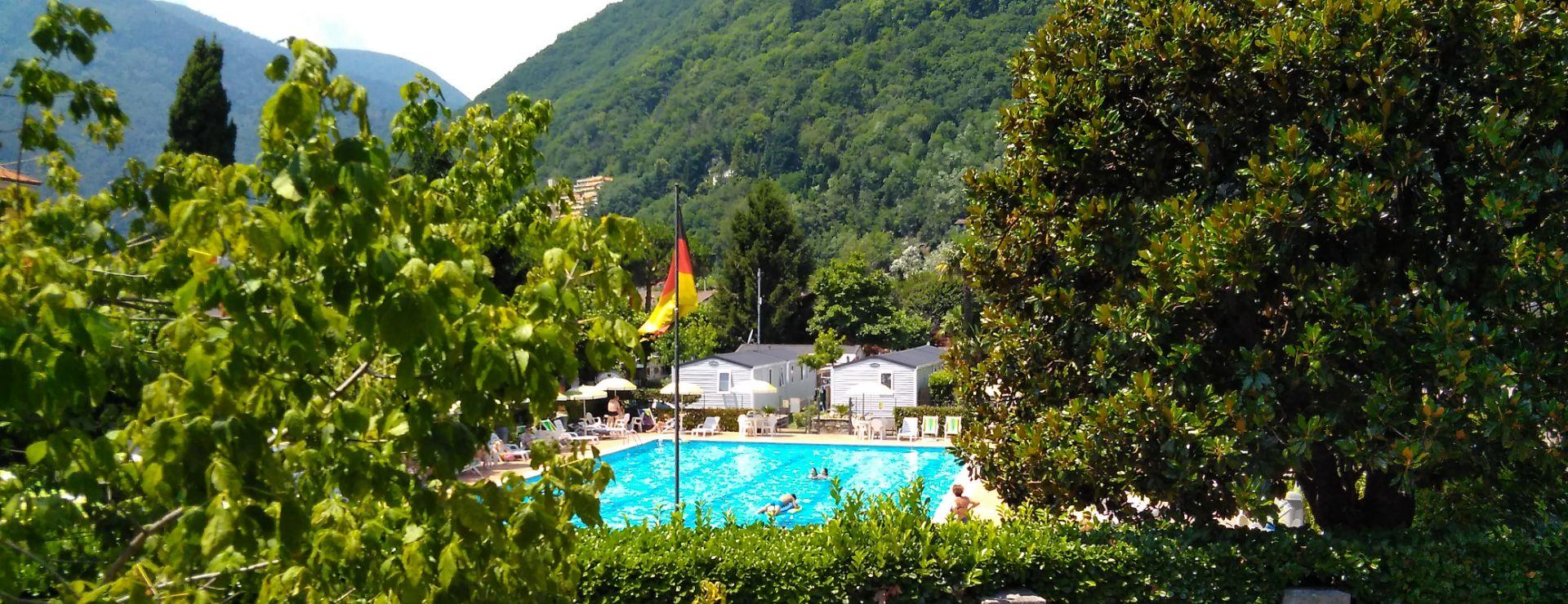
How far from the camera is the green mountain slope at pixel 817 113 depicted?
122 metres

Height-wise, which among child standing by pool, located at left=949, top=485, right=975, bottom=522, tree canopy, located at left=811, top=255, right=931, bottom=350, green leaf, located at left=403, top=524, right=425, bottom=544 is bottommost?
child standing by pool, located at left=949, top=485, right=975, bottom=522

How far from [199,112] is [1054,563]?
105ft

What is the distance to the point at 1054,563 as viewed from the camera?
7.55 m

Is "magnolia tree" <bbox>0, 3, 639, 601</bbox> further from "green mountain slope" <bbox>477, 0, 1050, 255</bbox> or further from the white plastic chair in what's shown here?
"green mountain slope" <bbox>477, 0, 1050, 255</bbox>

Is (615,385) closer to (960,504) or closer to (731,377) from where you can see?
(731,377)

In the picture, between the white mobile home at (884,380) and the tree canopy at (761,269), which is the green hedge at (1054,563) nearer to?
the white mobile home at (884,380)

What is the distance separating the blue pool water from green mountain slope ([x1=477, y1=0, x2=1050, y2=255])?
75734mm

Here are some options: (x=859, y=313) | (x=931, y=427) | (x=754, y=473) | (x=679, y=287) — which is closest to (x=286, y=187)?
(x=679, y=287)

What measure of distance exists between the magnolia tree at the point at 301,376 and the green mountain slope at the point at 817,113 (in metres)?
101

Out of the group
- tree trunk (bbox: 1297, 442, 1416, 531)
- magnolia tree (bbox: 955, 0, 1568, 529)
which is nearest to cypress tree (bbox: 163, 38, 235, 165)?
magnolia tree (bbox: 955, 0, 1568, 529)

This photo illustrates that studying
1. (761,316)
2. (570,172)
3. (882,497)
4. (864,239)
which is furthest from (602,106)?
(882,497)

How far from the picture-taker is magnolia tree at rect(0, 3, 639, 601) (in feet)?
7.41

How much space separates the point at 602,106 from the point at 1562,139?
16751 cm

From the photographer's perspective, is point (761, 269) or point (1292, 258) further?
point (761, 269)
